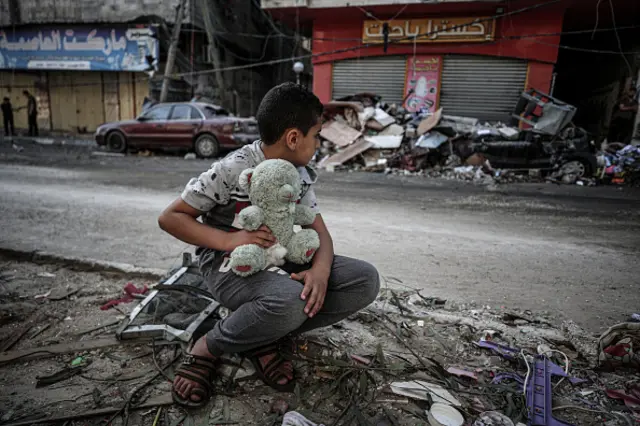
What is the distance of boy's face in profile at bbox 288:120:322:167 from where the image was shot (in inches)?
66.4

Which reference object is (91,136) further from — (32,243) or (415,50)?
(32,243)

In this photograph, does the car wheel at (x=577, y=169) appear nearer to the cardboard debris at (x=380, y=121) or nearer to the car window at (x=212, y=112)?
the cardboard debris at (x=380, y=121)

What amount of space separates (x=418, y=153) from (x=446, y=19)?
5.63 metres

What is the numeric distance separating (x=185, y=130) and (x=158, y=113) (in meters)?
1.26

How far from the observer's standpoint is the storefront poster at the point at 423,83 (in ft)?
42.5

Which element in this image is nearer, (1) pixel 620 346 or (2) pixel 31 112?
(1) pixel 620 346

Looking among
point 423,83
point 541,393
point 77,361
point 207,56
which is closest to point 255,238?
point 77,361

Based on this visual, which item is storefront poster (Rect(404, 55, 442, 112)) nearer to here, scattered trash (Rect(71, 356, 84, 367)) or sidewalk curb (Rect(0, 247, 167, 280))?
sidewalk curb (Rect(0, 247, 167, 280))

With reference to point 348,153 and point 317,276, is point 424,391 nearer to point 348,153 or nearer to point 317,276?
point 317,276

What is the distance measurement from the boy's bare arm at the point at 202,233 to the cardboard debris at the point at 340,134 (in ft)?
31.1

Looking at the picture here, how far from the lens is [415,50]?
42.3ft

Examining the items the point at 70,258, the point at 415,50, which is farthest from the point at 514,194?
the point at 415,50

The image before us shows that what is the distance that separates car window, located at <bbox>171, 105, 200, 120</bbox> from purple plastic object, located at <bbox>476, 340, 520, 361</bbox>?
10806 millimetres

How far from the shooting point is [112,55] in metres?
16.6
